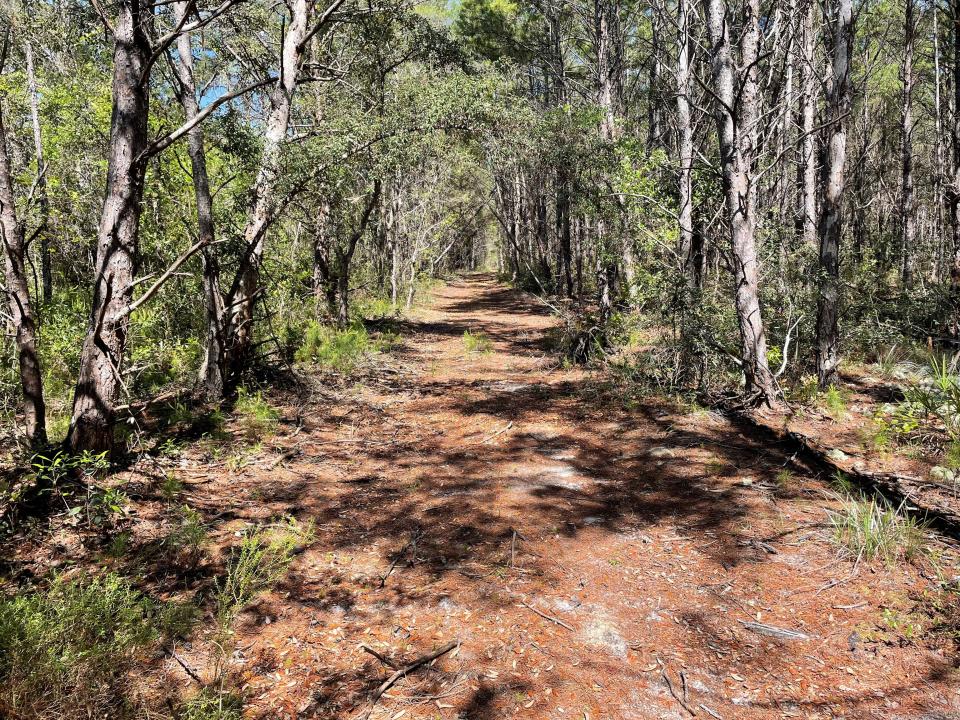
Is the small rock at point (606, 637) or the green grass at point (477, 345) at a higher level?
the green grass at point (477, 345)

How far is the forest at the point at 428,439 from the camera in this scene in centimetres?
295

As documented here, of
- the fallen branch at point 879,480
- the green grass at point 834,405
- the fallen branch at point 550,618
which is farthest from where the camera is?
the green grass at point 834,405

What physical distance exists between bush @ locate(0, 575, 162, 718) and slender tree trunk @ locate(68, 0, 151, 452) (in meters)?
1.85

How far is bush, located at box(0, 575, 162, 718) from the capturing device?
7.96 feet

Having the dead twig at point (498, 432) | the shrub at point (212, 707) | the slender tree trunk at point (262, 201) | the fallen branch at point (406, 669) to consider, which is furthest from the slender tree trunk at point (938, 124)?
the shrub at point (212, 707)

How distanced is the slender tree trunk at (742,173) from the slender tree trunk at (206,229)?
6.26 metres

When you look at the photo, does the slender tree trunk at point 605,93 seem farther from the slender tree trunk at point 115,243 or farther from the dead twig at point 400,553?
the slender tree trunk at point 115,243

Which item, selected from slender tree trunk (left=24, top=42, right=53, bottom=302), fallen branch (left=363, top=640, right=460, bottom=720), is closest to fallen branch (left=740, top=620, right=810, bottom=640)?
fallen branch (left=363, top=640, right=460, bottom=720)

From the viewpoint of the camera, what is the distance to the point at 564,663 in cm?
303

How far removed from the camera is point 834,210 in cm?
765

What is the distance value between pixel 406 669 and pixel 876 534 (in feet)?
10.3

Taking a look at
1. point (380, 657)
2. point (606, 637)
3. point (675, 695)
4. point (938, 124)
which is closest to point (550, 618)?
point (606, 637)

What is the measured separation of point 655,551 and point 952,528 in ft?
6.72

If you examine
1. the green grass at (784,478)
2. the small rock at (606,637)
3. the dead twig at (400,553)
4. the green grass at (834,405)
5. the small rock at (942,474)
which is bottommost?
the small rock at (606,637)
